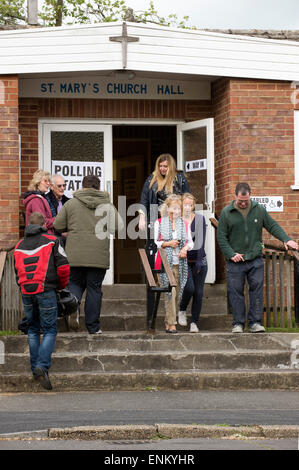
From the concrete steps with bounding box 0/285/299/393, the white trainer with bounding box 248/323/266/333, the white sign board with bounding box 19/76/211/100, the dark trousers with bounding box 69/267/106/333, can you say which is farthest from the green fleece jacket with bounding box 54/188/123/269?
the white sign board with bounding box 19/76/211/100

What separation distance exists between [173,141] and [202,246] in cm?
626

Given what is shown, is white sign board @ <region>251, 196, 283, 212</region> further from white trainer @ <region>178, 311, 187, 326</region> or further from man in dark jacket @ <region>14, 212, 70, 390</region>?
man in dark jacket @ <region>14, 212, 70, 390</region>

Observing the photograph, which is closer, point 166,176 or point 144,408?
point 144,408

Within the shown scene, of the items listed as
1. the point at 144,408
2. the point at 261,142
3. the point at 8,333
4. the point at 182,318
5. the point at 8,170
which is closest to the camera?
the point at 144,408

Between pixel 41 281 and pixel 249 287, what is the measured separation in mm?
2777

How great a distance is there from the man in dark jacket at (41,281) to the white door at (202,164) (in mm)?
3641

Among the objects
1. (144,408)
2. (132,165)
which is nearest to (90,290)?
(144,408)

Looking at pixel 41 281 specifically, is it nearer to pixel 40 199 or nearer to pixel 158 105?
pixel 40 199

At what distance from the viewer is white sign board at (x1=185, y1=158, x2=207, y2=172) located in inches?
474

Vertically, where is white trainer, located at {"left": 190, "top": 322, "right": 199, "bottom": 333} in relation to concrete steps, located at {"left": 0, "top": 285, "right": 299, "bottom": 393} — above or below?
above

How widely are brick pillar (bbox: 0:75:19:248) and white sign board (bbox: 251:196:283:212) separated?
318cm

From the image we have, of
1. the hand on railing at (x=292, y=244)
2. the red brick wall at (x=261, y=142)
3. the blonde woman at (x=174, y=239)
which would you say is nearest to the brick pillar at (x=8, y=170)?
the blonde woman at (x=174, y=239)

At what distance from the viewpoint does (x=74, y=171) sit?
40.4 ft

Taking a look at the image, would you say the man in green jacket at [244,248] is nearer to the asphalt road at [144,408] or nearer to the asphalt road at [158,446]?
the asphalt road at [144,408]
